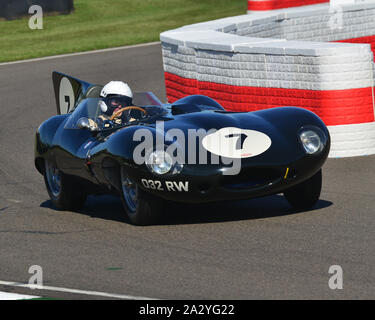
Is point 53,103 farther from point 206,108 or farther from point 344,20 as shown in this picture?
point 206,108

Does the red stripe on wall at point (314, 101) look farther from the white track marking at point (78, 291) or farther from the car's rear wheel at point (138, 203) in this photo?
the white track marking at point (78, 291)

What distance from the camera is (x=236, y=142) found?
8.00m

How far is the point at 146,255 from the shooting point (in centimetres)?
726

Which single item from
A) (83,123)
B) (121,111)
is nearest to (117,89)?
(121,111)

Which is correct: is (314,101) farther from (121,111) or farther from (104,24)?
(104,24)

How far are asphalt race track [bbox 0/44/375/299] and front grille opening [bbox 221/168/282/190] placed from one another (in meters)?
0.36

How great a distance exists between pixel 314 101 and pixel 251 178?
12.7 ft

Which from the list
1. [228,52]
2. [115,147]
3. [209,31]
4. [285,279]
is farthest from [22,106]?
[285,279]

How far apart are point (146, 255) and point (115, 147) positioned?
1.32 m

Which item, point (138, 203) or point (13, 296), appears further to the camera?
point (138, 203)

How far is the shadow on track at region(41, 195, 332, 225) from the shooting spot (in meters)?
8.45

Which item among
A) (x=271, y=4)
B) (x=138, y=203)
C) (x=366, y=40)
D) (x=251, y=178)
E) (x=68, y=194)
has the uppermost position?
(x=251, y=178)

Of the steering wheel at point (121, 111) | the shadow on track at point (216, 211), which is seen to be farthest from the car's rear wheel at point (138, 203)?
the steering wheel at point (121, 111)

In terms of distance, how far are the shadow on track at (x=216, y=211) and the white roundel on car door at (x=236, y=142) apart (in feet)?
2.31
